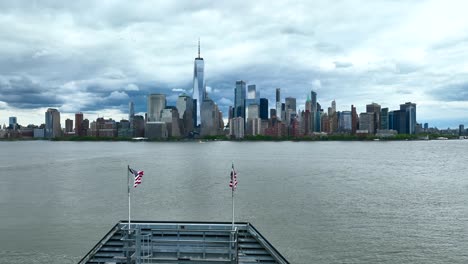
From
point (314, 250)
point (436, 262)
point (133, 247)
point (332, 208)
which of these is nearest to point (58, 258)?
point (133, 247)

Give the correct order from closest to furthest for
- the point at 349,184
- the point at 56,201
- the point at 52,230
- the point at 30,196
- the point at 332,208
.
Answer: the point at 52,230 < the point at 332,208 < the point at 56,201 < the point at 30,196 < the point at 349,184

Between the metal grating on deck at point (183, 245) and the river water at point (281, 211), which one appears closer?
the metal grating on deck at point (183, 245)

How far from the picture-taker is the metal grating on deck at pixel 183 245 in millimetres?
25297

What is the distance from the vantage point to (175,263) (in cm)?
2530

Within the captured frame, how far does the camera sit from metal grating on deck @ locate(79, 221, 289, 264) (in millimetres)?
25297

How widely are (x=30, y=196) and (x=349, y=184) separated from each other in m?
61.0

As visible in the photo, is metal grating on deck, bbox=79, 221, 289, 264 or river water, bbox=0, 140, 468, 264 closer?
metal grating on deck, bbox=79, 221, 289, 264

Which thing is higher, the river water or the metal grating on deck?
the metal grating on deck

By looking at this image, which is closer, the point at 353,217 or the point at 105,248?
the point at 105,248

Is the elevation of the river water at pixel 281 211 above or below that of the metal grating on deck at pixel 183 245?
below

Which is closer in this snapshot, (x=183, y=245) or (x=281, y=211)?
(x=183, y=245)

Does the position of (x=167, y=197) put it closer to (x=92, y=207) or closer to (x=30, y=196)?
(x=92, y=207)

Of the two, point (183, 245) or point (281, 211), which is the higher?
point (183, 245)

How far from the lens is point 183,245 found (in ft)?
85.8
